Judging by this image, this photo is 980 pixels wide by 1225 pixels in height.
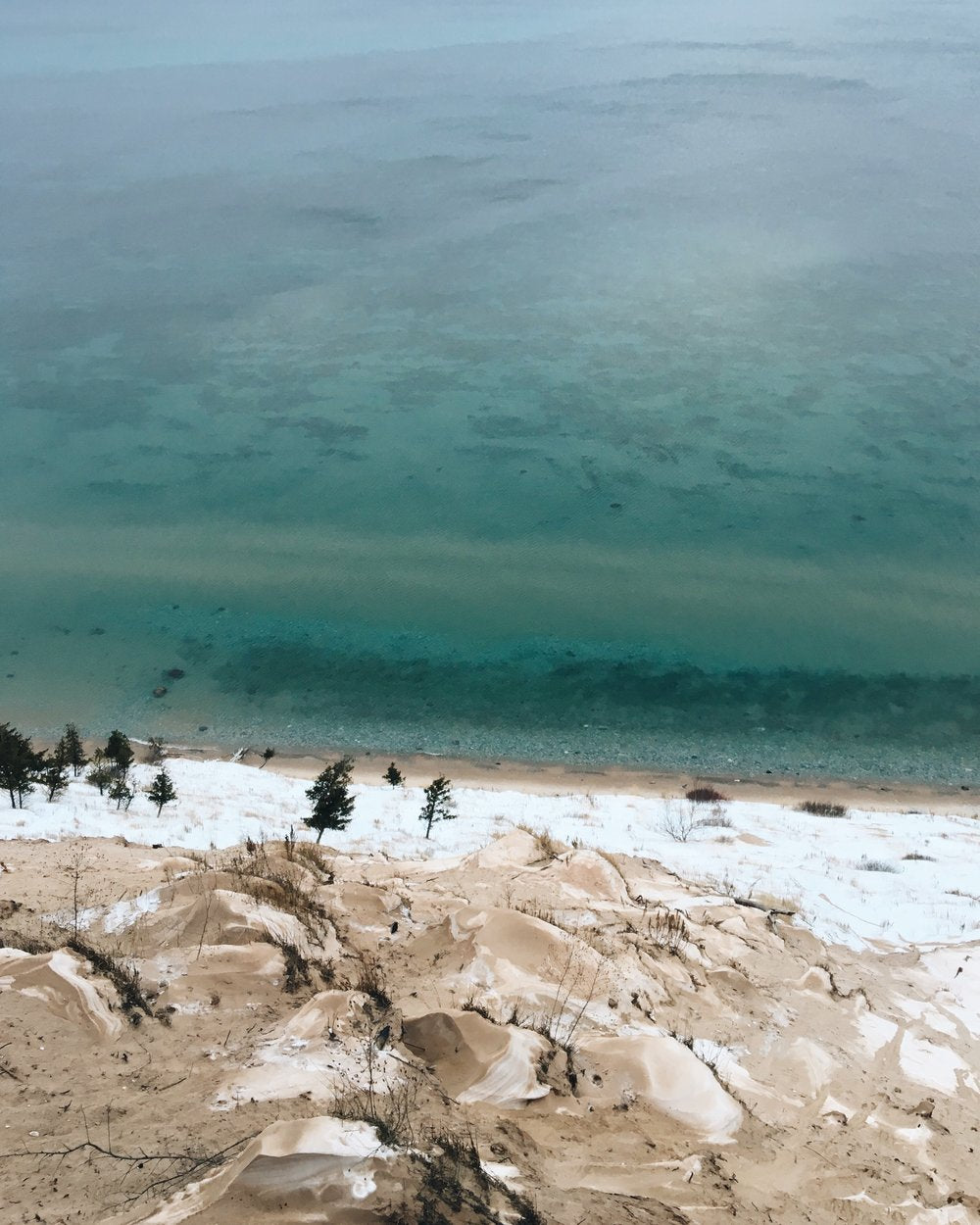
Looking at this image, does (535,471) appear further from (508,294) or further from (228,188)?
(228,188)

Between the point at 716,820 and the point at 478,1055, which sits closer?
the point at 478,1055

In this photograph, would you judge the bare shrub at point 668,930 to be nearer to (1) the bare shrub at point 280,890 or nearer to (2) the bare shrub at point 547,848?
(2) the bare shrub at point 547,848

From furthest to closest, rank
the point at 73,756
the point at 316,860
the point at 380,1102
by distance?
the point at 73,756 < the point at 316,860 < the point at 380,1102

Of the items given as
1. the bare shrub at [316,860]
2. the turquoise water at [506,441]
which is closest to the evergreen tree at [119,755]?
the turquoise water at [506,441]

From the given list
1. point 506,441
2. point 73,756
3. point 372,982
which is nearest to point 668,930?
point 372,982

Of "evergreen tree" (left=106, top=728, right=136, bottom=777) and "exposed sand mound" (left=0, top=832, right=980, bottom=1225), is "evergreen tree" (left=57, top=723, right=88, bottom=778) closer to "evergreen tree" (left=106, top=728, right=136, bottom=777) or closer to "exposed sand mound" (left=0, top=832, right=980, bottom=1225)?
"evergreen tree" (left=106, top=728, right=136, bottom=777)

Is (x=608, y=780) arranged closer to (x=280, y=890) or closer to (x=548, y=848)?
(x=548, y=848)

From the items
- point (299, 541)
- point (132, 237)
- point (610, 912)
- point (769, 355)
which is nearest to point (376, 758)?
point (299, 541)

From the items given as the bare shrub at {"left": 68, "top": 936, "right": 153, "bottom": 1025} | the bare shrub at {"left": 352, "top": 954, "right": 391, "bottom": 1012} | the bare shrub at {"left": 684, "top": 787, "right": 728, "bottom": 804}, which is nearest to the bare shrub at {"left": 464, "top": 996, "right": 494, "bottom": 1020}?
the bare shrub at {"left": 352, "top": 954, "right": 391, "bottom": 1012}
